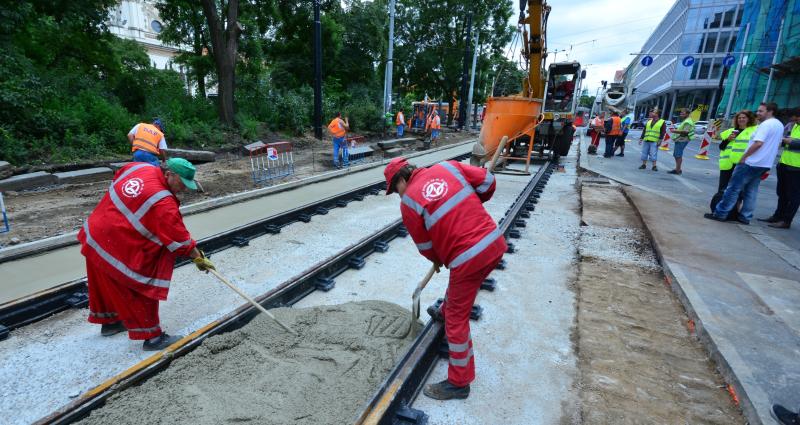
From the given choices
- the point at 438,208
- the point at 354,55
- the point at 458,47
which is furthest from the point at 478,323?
the point at 458,47

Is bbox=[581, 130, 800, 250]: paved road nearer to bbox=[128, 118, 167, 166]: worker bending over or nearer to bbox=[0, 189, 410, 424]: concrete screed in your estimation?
bbox=[0, 189, 410, 424]: concrete screed

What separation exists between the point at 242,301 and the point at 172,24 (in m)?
19.4

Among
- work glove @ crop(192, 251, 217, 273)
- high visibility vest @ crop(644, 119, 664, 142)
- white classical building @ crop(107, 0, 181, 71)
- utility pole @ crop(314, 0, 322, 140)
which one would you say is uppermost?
white classical building @ crop(107, 0, 181, 71)

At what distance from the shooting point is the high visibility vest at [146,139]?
650 centimetres

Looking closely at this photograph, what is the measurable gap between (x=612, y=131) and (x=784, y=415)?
46.7ft

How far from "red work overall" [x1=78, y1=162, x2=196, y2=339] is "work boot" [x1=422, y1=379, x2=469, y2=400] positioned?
2.06 m

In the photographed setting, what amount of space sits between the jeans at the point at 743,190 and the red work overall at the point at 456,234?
6.03 m

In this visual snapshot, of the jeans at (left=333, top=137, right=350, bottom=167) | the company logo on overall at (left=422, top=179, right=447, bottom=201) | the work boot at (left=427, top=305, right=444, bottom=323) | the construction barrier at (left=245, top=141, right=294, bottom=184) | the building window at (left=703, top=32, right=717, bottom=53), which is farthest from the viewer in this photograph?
the building window at (left=703, top=32, right=717, bottom=53)

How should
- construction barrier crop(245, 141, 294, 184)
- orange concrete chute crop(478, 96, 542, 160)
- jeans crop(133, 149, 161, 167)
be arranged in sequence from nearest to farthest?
jeans crop(133, 149, 161, 167) < construction barrier crop(245, 141, 294, 184) < orange concrete chute crop(478, 96, 542, 160)

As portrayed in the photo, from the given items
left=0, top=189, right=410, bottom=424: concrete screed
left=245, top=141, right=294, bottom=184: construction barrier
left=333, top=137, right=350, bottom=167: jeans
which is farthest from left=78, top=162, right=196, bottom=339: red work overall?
left=333, top=137, right=350, bottom=167: jeans

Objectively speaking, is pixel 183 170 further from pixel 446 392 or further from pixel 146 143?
pixel 146 143

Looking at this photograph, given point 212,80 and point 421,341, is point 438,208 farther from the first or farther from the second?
point 212,80

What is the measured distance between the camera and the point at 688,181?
1055 centimetres

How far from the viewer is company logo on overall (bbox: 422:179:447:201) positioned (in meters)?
2.45
